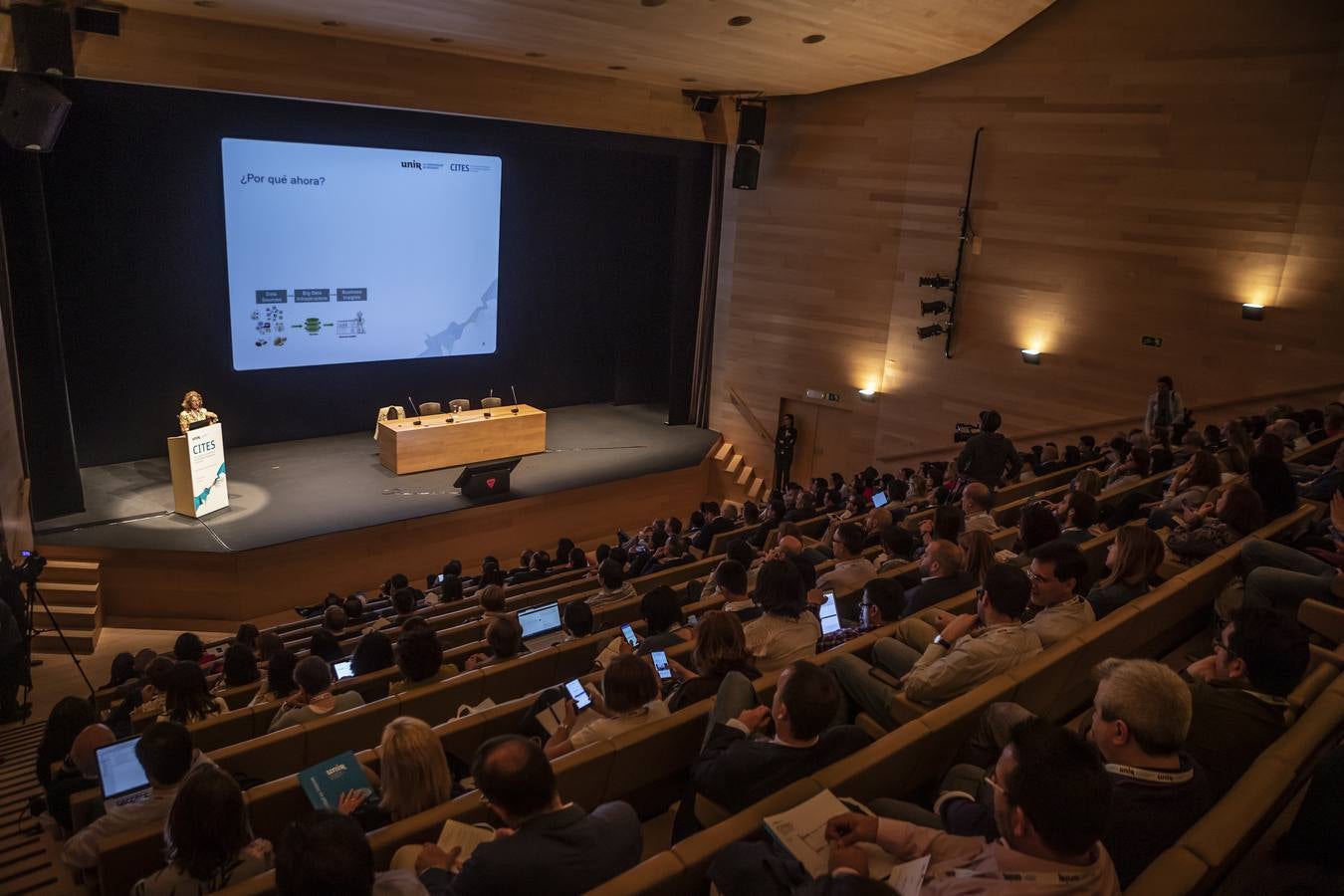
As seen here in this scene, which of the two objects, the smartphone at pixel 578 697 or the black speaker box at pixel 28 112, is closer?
the smartphone at pixel 578 697

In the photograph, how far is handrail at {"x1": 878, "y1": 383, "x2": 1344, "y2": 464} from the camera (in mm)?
8203

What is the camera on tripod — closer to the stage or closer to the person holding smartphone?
the stage

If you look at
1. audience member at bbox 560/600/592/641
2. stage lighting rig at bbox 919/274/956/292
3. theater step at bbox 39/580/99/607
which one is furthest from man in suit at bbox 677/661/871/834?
stage lighting rig at bbox 919/274/956/292

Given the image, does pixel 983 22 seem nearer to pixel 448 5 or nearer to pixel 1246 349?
pixel 1246 349

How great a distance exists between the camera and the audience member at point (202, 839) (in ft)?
7.29

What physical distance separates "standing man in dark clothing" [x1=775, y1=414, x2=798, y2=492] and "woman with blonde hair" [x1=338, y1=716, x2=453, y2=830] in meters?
9.56

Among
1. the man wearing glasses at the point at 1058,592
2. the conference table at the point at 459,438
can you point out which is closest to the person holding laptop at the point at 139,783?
the man wearing glasses at the point at 1058,592

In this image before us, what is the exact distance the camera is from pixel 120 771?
9.07 ft

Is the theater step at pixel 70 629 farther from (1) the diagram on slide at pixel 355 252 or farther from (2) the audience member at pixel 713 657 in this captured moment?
(2) the audience member at pixel 713 657

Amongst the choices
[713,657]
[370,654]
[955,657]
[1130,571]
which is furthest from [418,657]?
[1130,571]

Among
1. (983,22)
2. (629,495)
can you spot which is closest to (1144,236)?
(983,22)

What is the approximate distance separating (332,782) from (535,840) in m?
1.00

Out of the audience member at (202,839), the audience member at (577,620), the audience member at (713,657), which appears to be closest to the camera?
the audience member at (202,839)

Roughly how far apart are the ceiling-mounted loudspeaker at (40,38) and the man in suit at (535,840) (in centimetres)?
708
